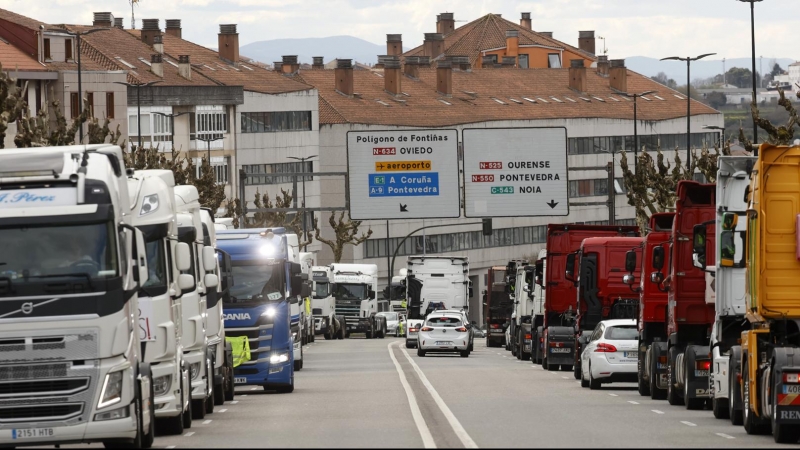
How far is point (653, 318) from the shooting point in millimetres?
31609

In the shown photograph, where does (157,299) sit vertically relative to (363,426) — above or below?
above

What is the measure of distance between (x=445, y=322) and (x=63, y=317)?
1615 inches

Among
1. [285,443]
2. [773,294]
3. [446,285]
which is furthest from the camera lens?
[446,285]

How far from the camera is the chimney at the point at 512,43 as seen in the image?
16988cm

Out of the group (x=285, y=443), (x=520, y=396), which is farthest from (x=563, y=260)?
(x=285, y=443)

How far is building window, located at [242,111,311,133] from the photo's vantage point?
120250 mm

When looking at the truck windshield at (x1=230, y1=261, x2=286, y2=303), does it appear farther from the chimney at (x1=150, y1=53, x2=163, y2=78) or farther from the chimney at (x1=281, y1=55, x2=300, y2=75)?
the chimney at (x1=281, y1=55, x2=300, y2=75)

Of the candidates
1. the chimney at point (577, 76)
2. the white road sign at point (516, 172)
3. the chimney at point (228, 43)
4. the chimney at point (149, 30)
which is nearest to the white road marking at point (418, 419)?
the white road sign at point (516, 172)

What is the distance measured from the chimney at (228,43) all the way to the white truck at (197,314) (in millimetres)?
102519

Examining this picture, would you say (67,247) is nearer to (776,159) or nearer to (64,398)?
(64,398)

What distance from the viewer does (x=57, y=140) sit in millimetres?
45719

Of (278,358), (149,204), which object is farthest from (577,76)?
(149,204)

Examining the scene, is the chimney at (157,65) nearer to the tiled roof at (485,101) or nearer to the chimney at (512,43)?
the tiled roof at (485,101)

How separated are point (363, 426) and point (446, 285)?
173 ft
